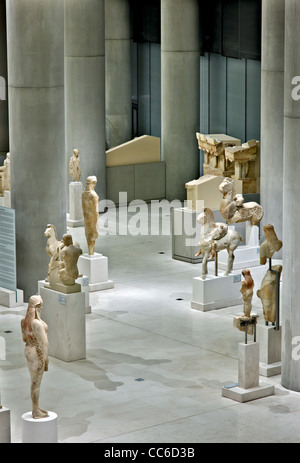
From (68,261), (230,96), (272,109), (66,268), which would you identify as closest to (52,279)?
(66,268)

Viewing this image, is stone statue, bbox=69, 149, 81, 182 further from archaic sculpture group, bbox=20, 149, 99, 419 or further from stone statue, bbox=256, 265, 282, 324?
stone statue, bbox=256, 265, 282, 324

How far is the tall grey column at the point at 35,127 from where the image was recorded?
725 inches

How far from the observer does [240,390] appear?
14109mm

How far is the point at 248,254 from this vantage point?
21516 millimetres

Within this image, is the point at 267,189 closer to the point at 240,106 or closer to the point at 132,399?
the point at 240,106

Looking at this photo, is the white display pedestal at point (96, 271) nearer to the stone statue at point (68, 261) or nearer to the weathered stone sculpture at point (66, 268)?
the weathered stone sculpture at point (66, 268)

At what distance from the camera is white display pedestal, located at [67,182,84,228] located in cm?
2547

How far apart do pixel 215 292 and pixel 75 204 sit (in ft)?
24.9

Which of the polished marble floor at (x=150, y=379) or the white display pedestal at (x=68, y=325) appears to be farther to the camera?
the white display pedestal at (x=68, y=325)

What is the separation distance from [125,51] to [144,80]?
113 centimetres

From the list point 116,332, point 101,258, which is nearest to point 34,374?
point 116,332

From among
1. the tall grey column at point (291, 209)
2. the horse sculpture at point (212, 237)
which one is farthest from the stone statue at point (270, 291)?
the horse sculpture at point (212, 237)

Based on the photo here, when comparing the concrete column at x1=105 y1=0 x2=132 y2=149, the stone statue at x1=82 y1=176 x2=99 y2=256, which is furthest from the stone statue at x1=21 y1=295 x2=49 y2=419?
the concrete column at x1=105 y1=0 x2=132 y2=149

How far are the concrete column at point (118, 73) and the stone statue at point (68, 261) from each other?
647 inches
